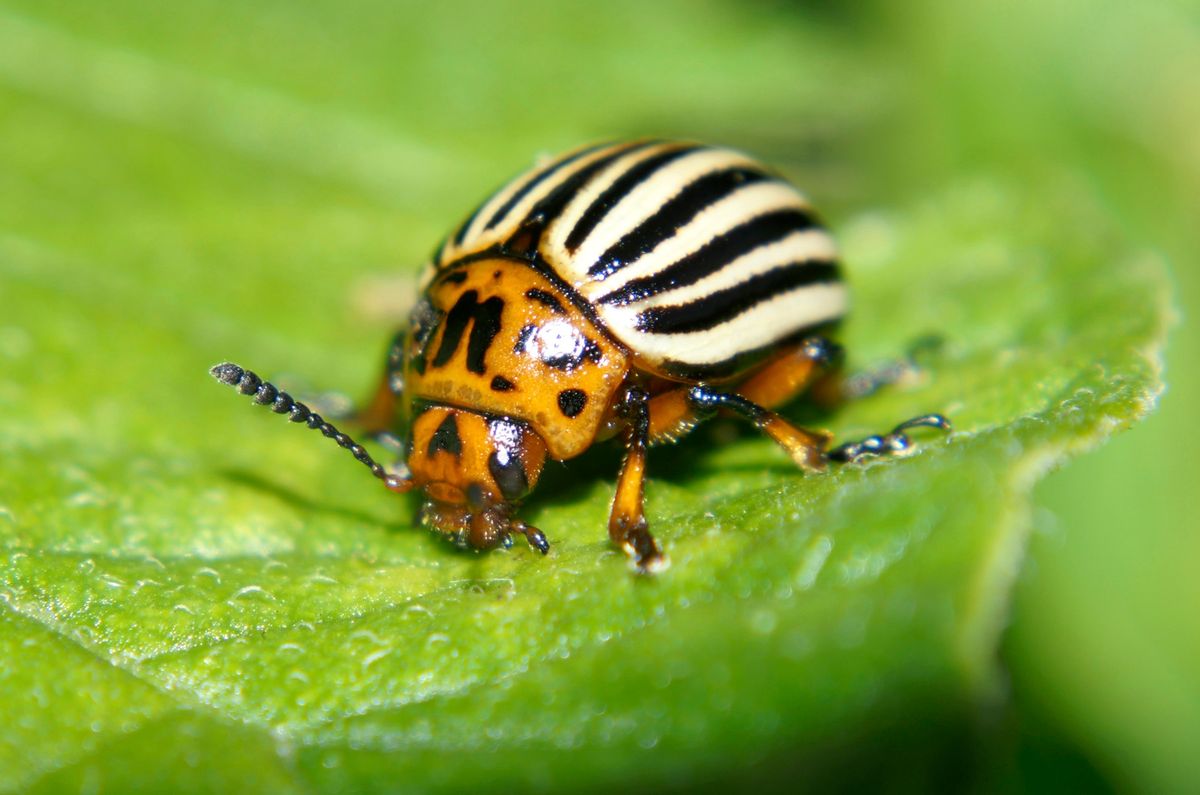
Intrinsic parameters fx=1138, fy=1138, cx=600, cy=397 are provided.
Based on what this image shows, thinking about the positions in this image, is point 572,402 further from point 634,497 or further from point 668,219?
point 668,219

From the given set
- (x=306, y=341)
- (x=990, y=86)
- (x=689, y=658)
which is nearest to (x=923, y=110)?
(x=990, y=86)

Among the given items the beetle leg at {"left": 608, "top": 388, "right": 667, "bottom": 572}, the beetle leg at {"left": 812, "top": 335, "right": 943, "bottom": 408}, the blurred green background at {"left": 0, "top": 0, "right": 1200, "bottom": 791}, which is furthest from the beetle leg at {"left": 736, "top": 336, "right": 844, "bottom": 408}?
the blurred green background at {"left": 0, "top": 0, "right": 1200, "bottom": 791}

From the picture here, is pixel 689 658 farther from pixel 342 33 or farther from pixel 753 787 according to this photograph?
pixel 342 33

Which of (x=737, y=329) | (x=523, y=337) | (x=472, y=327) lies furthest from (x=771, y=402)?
(x=472, y=327)

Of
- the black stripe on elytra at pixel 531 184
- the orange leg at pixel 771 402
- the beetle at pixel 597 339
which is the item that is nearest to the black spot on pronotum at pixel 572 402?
the beetle at pixel 597 339

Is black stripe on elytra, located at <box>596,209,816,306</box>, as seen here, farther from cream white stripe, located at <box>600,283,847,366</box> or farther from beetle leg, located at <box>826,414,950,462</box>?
beetle leg, located at <box>826,414,950,462</box>

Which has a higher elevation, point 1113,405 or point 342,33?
point 342,33

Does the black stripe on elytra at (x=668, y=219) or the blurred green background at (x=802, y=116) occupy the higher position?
the blurred green background at (x=802, y=116)

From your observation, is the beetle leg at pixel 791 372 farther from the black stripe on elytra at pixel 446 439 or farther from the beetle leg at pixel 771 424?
the black stripe on elytra at pixel 446 439
